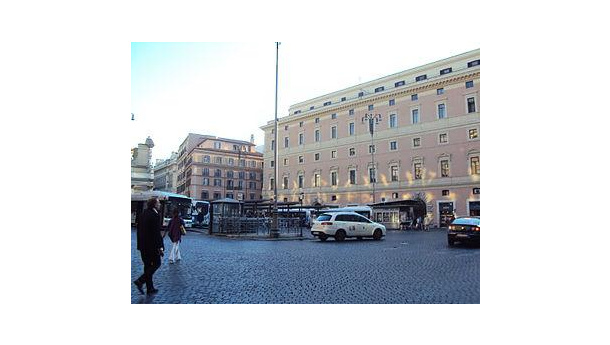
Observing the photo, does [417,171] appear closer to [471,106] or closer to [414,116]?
[414,116]

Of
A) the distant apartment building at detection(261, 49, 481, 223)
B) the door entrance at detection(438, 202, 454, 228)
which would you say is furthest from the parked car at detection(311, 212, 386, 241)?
the door entrance at detection(438, 202, 454, 228)

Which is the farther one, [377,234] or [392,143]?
[392,143]

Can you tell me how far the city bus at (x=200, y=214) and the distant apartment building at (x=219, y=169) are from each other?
1207cm

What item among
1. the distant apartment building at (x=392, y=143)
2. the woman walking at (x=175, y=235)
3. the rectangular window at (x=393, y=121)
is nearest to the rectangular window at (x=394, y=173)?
the distant apartment building at (x=392, y=143)

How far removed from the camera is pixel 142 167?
55.6 feet

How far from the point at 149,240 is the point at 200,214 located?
2457 centimetres

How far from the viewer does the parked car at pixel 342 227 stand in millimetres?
16812

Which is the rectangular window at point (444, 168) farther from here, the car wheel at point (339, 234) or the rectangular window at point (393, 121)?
the car wheel at point (339, 234)

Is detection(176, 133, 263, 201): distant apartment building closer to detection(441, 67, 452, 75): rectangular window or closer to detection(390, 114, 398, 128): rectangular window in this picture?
detection(390, 114, 398, 128): rectangular window

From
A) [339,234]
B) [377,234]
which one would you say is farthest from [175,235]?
[377,234]

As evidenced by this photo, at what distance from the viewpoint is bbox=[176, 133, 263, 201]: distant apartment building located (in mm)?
46188

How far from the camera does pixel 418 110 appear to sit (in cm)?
3369

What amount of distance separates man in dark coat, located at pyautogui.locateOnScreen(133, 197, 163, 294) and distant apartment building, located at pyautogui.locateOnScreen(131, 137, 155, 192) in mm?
8701
